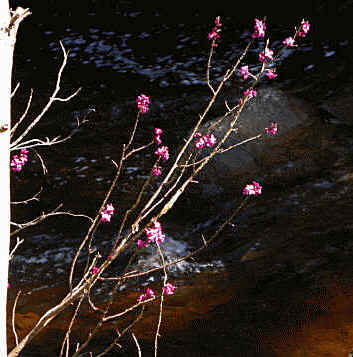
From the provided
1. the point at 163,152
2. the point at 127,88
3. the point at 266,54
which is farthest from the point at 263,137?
the point at 163,152

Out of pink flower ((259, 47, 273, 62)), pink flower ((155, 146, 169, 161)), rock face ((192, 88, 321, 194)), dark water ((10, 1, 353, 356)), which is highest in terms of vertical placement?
A: pink flower ((259, 47, 273, 62))

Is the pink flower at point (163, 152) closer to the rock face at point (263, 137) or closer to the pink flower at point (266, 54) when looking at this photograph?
the pink flower at point (266, 54)

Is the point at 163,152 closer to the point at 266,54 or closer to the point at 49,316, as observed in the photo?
the point at 266,54

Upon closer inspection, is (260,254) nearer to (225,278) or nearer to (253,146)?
(225,278)

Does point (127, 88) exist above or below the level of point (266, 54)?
below

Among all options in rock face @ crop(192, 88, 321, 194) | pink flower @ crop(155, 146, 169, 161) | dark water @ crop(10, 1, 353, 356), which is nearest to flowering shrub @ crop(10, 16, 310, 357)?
pink flower @ crop(155, 146, 169, 161)

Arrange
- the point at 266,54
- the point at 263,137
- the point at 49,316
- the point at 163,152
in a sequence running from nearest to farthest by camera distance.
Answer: the point at 49,316 < the point at 163,152 < the point at 266,54 < the point at 263,137

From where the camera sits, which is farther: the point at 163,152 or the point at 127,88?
the point at 127,88

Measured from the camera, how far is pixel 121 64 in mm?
10641

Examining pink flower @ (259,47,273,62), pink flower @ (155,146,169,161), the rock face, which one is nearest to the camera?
pink flower @ (155,146,169,161)

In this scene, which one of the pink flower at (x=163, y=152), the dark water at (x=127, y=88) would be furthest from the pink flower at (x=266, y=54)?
the dark water at (x=127, y=88)

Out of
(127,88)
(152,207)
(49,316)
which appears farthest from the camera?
(127,88)

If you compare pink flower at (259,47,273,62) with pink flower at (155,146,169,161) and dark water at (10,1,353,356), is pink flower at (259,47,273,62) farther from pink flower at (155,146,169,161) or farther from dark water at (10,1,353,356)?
dark water at (10,1,353,356)

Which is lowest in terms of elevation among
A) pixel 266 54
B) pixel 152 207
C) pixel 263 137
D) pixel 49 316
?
pixel 263 137
